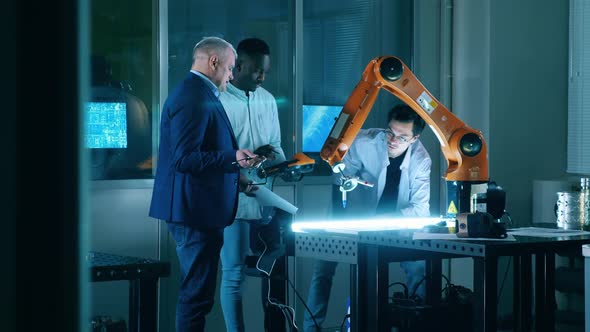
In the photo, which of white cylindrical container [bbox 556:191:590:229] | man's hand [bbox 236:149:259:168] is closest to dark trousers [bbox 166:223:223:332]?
man's hand [bbox 236:149:259:168]

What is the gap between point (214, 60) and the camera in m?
3.35

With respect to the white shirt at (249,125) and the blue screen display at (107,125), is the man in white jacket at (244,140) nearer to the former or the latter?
the white shirt at (249,125)

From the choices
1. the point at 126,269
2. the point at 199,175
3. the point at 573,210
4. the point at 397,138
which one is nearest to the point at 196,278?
the point at 199,175

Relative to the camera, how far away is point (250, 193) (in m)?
3.75

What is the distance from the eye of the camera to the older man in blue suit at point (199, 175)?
3.20 meters

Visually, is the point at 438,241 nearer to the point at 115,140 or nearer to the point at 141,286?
the point at 141,286

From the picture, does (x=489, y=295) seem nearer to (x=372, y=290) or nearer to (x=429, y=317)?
(x=372, y=290)

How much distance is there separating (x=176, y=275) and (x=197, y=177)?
95 cm

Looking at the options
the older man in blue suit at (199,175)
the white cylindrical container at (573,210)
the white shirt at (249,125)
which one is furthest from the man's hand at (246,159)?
the white cylindrical container at (573,210)

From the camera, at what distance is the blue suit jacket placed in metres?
3.19

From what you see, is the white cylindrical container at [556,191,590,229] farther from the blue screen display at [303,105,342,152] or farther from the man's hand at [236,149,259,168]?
the blue screen display at [303,105,342,152]

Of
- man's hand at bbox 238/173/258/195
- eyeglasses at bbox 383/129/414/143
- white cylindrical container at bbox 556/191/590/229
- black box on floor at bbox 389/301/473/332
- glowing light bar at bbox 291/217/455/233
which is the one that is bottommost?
black box on floor at bbox 389/301/473/332

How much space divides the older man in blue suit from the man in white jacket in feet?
1.10
